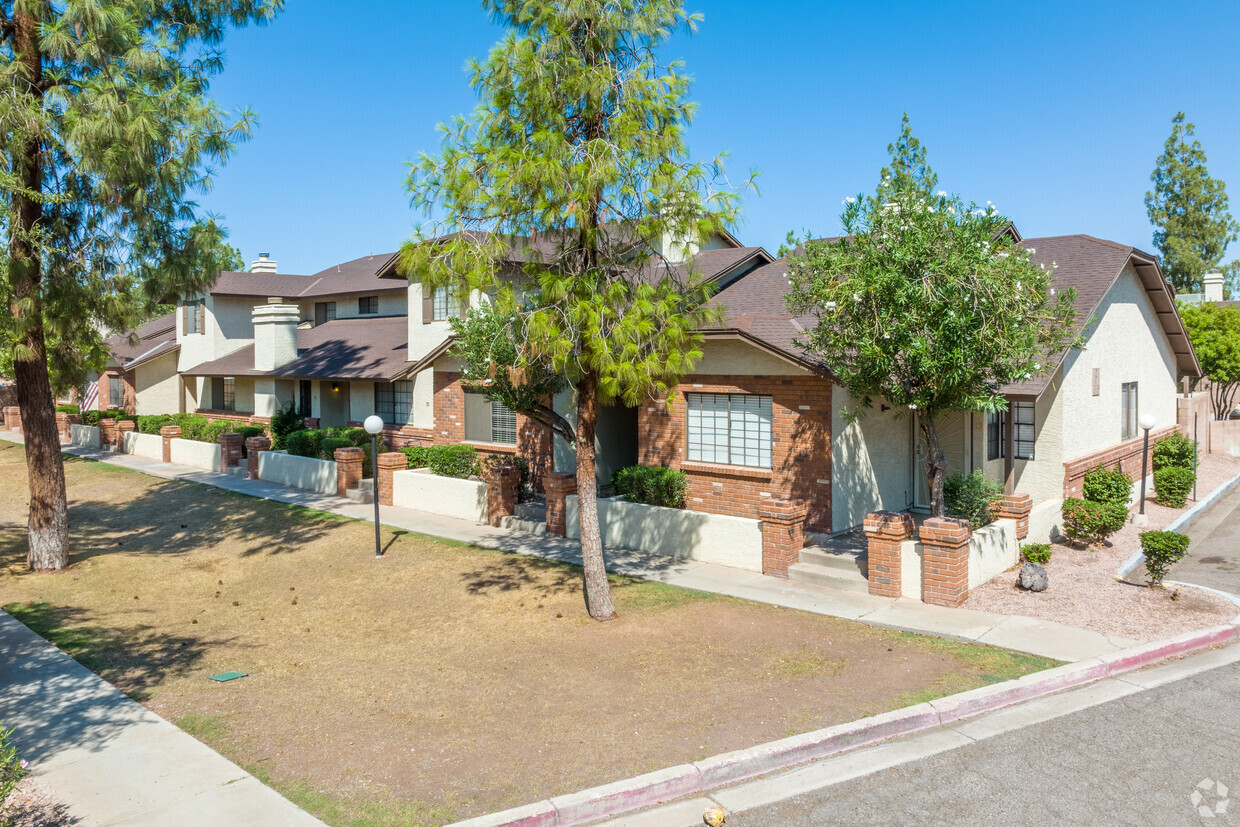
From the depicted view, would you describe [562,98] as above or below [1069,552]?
above

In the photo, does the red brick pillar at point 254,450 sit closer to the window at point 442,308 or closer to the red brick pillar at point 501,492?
the window at point 442,308

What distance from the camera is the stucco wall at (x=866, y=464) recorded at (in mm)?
13797

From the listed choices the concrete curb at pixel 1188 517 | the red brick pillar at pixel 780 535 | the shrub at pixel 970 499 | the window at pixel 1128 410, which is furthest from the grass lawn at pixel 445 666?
the window at pixel 1128 410

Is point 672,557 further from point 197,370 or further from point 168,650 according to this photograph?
point 197,370

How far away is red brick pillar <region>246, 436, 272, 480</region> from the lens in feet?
74.2

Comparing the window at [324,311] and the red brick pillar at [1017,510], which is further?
the window at [324,311]

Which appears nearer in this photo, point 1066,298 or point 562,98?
point 562,98

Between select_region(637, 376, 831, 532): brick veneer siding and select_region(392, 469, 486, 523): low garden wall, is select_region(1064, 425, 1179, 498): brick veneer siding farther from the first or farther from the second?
select_region(392, 469, 486, 523): low garden wall

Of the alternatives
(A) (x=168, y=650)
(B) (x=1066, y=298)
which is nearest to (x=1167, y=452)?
(B) (x=1066, y=298)

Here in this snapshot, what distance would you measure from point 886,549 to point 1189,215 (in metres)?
47.8

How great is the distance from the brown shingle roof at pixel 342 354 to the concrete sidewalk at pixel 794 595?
5.25m

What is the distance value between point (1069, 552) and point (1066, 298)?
502cm

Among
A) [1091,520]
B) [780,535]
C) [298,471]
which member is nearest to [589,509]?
[780,535]

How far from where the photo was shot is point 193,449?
2530 centimetres
